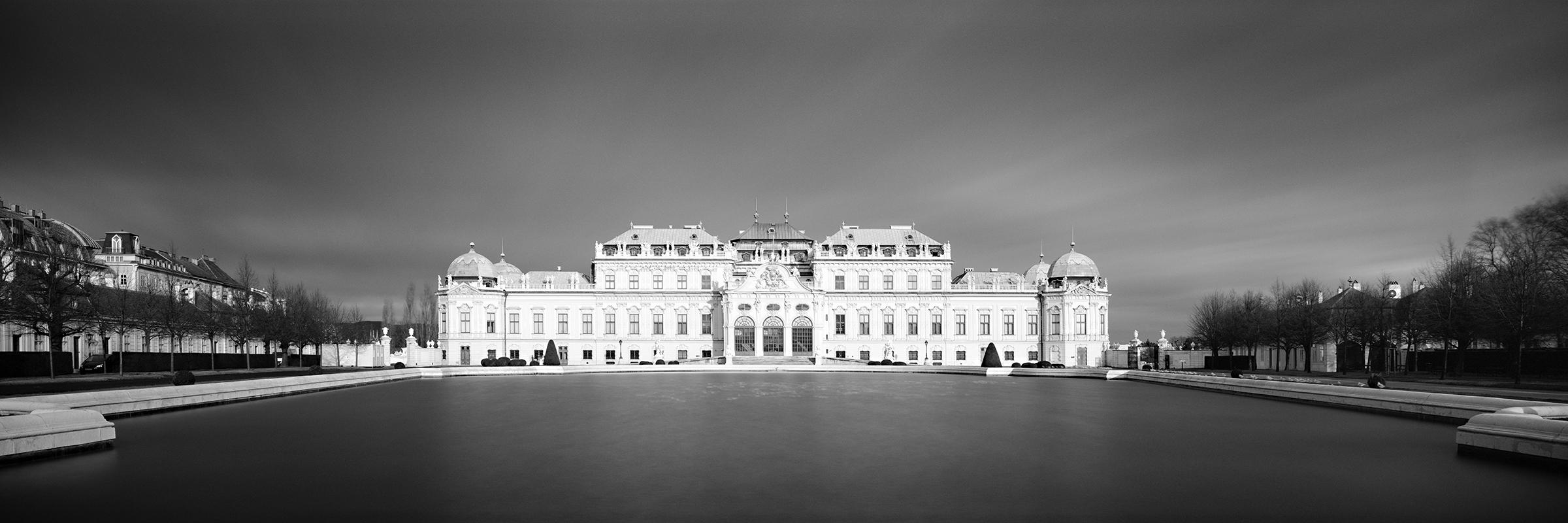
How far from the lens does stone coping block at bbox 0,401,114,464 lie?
46.9 ft

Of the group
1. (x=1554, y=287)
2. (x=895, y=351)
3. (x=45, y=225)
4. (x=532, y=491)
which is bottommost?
(x=895, y=351)

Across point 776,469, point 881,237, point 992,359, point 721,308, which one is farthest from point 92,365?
point 881,237

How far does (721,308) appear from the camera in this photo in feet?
276

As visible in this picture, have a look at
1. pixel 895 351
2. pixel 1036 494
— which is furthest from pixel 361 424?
pixel 895 351

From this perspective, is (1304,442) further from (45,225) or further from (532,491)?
(45,225)

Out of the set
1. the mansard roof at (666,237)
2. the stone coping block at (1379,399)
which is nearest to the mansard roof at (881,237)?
the mansard roof at (666,237)

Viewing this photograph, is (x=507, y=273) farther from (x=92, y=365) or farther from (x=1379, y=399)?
(x=1379, y=399)

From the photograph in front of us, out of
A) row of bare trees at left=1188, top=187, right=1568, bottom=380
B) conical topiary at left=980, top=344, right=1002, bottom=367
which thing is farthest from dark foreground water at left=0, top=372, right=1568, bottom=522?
conical topiary at left=980, top=344, right=1002, bottom=367

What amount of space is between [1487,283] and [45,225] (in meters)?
106

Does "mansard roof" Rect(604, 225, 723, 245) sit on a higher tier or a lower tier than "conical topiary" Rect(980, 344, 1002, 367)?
higher

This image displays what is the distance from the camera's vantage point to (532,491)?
12.1m

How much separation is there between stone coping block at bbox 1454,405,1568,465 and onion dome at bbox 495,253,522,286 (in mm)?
83433

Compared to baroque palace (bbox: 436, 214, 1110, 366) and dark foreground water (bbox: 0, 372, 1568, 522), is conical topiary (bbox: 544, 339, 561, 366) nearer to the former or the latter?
baroque palace (bbox: 436, 214, 1110, 366)

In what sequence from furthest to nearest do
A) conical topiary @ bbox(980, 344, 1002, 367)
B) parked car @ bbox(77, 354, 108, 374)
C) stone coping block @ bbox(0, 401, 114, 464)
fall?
conical topiary @ bbox(980, 344, 1002, 367), parked car @ bbox(77, 354, 108, 374), stone coping block @ bbox(0, 401, 114, 464)
